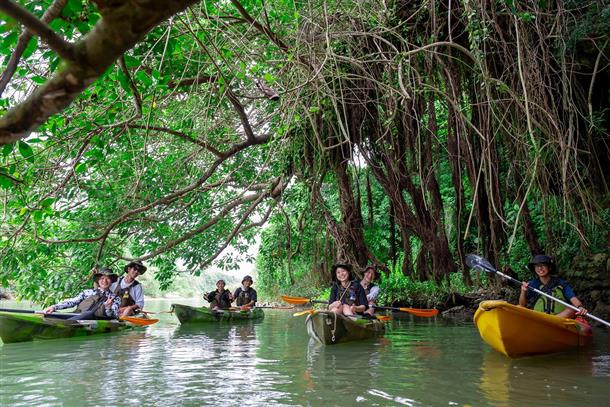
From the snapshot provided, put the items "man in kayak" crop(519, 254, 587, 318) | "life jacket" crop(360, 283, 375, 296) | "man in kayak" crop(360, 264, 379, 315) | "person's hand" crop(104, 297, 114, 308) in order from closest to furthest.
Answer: "man in kayak" crop(519, 254, 587, 318)
"man in kayak" crop(360, 264, 379, 315)
"person's hand" crop(104, 297, 114, 308)
"life jacket" crop(360, 283, 375, 296)

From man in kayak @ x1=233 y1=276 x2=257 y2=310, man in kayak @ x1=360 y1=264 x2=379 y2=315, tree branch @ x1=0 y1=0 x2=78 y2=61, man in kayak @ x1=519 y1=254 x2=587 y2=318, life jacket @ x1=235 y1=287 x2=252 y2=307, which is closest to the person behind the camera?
tree branch @ x1=0 y1=0 x2=78 y2=61

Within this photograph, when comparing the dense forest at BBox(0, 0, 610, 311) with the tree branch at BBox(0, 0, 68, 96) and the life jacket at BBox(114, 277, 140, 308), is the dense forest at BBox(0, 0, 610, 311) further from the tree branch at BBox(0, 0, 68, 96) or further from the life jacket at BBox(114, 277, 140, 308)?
the tree branch at BBox(0, 0, 68, 96)

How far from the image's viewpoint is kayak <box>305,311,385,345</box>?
641 centimetres

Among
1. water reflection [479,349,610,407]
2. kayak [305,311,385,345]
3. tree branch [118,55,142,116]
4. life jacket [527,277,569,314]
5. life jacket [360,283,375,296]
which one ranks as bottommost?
water reflection [479,349,610,407]

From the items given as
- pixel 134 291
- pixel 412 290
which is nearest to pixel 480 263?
pixel 134 291

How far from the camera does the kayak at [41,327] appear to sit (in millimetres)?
6656

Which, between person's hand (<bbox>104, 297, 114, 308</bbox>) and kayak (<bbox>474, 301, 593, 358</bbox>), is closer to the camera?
kayak (<bbox>474, 301, 593, 358</bbox>)

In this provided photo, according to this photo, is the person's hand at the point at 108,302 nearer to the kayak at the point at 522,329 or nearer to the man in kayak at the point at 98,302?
the man in kayak at the point at 98,302

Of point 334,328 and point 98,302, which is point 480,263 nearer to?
point 334,328

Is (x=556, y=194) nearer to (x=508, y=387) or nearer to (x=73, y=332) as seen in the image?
(x=508, y=387)

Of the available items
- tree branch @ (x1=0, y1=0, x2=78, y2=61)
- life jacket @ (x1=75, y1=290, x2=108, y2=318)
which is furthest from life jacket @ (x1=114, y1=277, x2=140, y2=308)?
tree branch @ (x1=0, y1=0, x2=78, y2=61)

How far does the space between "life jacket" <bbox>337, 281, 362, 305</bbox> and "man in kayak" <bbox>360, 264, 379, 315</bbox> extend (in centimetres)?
28

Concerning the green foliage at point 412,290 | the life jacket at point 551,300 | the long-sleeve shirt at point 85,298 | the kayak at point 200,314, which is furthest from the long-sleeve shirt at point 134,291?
the life jacket at point 551,300

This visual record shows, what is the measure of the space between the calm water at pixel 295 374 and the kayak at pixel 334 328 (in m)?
0.23
